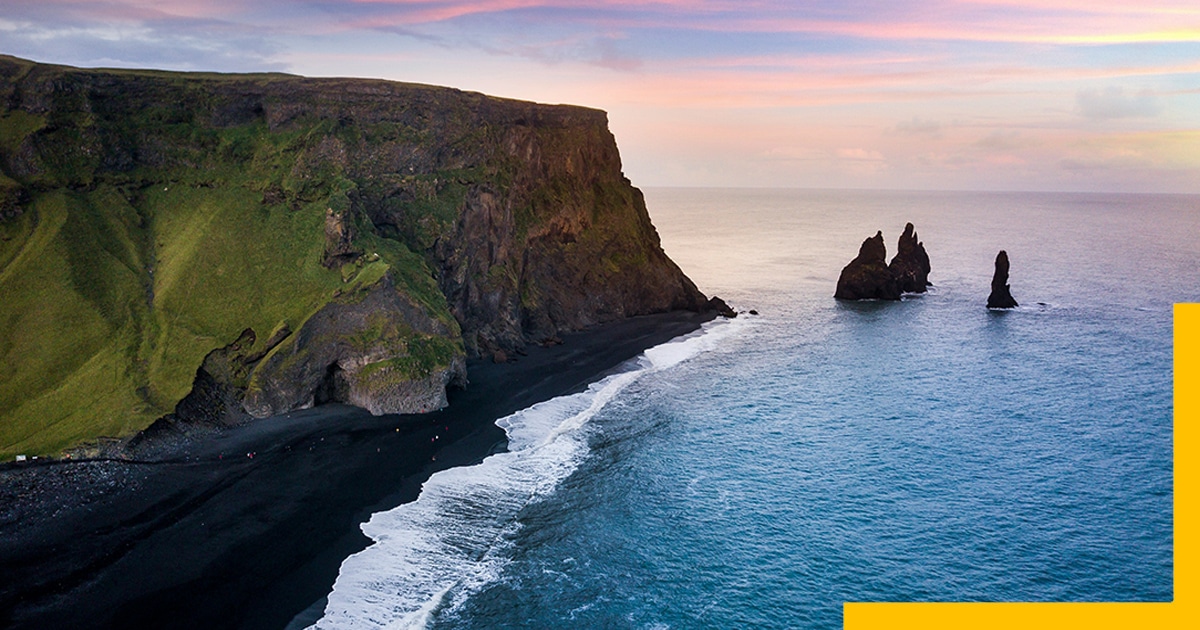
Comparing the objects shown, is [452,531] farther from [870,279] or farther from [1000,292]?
[1000,292]

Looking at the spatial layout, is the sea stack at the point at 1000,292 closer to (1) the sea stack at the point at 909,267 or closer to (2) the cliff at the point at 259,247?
(1) the sea stack at the point at 909,267

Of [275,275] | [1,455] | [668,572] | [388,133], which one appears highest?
[388,133]

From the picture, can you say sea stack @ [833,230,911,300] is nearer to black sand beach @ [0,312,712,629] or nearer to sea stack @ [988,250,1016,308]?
sea stack @ [988,250,1016,308]

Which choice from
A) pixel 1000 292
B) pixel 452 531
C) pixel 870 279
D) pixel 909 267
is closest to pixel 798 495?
pixel 452 531

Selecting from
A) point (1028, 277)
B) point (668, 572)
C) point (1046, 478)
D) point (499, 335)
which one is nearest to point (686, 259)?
point (1028, 277)

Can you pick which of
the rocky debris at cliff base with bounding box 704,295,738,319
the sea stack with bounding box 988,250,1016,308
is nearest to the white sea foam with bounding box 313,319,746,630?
the rocky debris at cliff base with bounding box 704,295,738,319

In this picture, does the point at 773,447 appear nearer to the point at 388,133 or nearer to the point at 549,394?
the point at 549,394

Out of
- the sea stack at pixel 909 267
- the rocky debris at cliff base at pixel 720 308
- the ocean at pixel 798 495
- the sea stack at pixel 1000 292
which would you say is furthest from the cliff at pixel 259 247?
the sea stack at pixel 1000 292
